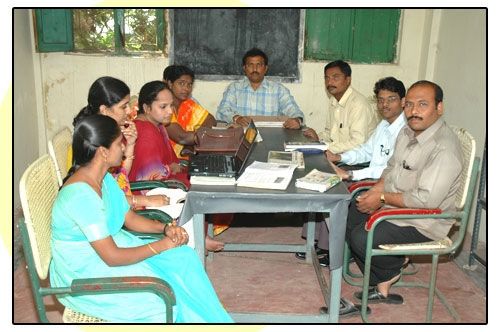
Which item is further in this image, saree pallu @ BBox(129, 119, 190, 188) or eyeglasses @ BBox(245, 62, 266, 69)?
eyeglasses @ BBox(245, 62, 266, 69)

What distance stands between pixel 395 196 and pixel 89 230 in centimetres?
168

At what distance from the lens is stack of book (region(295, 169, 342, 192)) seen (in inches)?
97.4

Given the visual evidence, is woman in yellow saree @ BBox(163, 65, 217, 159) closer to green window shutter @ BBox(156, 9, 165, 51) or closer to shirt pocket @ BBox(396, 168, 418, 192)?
green window shutter @ BBox(156, 9, 165, 51)

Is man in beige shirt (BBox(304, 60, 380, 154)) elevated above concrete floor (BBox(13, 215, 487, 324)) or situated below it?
above

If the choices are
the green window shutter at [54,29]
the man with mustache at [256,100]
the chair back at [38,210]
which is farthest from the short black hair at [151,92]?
the green window shutter at [54,29]

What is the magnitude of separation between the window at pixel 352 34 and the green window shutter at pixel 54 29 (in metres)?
2.43

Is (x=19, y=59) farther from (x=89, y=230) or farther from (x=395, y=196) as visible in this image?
(x=395, y=196)

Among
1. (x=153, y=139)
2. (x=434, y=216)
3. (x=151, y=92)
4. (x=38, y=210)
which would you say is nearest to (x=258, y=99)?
(x=151, y=92)

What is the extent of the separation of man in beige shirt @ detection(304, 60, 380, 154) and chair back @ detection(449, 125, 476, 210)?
1.18 m

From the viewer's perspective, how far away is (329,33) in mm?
5266

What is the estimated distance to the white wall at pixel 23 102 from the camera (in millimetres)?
4496

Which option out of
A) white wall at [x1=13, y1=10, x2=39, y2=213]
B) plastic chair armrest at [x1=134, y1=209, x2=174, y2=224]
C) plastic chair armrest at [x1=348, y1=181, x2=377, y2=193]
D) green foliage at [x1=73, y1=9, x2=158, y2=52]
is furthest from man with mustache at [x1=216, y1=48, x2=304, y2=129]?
plastic chair armrest at [x1=134, y1=209, x2=174, y2=224]

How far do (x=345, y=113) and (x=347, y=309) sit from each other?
169 centimetres

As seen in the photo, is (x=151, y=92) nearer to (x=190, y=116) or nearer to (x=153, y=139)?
(x=153, y=139)
